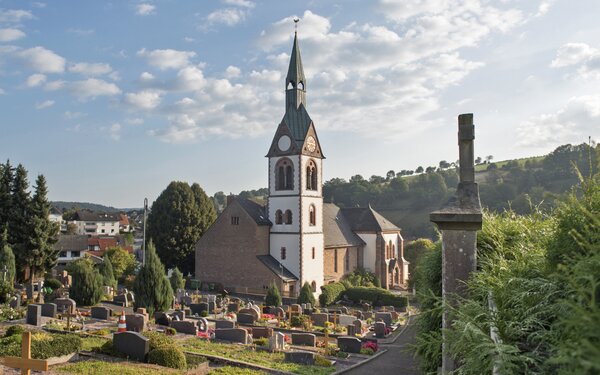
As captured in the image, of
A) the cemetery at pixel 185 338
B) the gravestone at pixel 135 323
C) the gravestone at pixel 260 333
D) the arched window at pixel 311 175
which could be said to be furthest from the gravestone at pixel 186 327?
the arched window at pixel 311 175

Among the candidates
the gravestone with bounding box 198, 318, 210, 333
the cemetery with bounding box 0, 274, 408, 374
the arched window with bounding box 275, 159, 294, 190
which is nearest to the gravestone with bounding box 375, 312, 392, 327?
the cemetery with bounding box 0, 274, 408, 374

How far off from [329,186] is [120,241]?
170 ft

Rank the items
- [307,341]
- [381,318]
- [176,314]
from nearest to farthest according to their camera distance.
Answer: [307,341] < [176,314] < [381,318]

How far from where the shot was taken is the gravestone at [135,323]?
832 inches

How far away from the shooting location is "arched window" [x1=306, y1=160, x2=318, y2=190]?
4261 centimetres

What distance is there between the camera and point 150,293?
2581cm

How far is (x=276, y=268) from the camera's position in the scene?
4034 centimetres

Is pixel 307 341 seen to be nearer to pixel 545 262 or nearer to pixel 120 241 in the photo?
pixel 545 262

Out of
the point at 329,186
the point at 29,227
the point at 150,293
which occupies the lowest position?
the point at 150,293

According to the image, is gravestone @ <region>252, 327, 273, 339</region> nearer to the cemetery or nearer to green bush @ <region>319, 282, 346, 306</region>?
the cemetery

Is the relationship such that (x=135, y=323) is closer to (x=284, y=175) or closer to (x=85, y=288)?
(x=85, y=288)

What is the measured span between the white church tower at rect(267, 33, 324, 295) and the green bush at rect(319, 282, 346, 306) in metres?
1.66

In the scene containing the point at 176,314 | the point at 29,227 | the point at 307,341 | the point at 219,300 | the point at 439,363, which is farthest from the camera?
the point at 29,227

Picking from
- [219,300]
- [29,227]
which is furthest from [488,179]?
[29,227]
